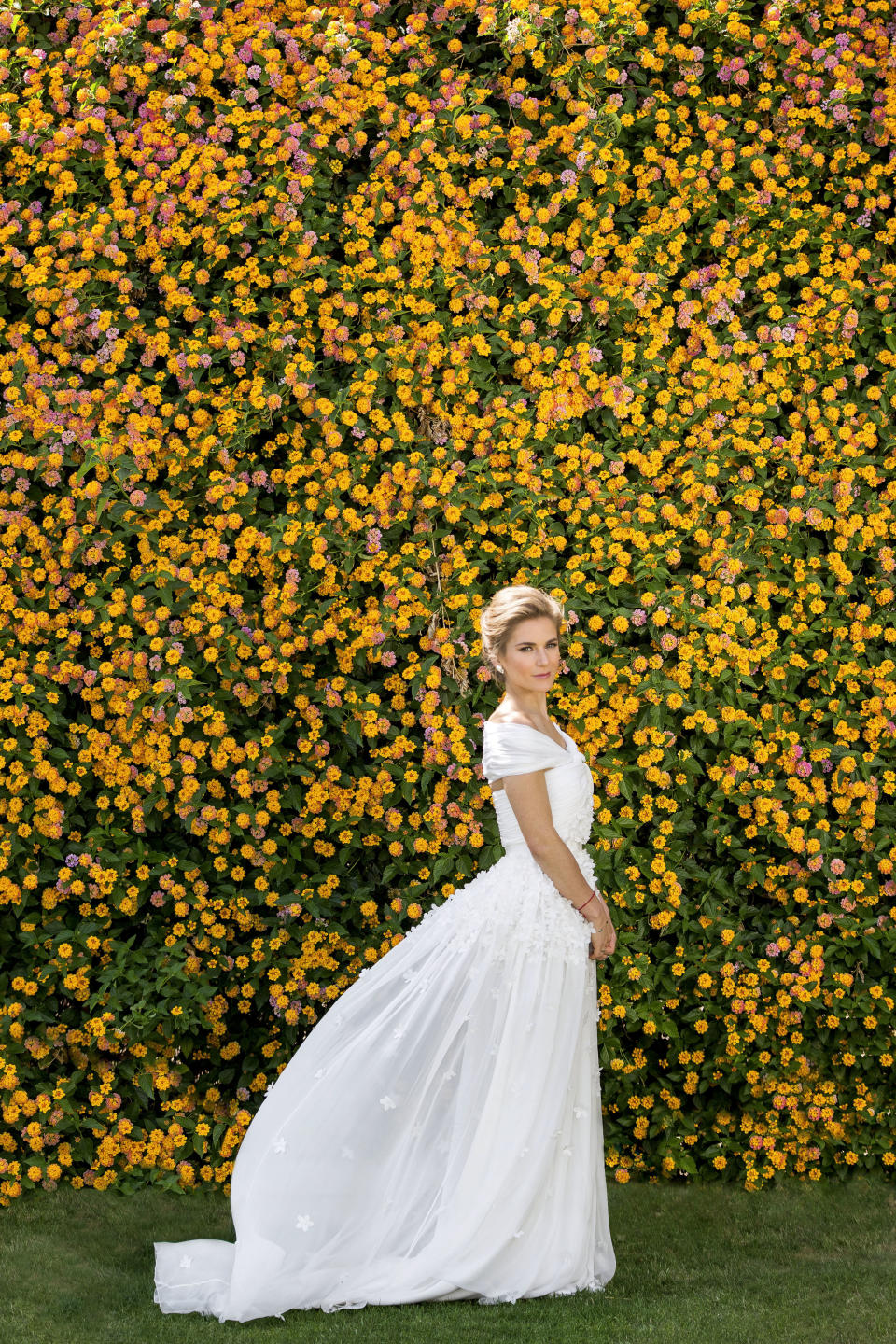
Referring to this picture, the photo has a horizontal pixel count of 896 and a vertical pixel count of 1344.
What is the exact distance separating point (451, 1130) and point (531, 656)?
1069 millimetres

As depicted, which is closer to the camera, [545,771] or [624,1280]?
[545,771]

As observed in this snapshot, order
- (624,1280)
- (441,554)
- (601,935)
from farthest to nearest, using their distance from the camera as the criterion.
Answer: (441,554) → (624,1280) → (601,935)

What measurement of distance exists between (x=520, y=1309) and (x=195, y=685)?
1891 millimetres

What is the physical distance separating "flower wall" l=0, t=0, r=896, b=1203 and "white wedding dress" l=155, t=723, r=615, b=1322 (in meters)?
0.78

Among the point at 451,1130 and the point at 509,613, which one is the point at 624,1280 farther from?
the point at 509,613

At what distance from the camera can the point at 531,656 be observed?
3.09 metres

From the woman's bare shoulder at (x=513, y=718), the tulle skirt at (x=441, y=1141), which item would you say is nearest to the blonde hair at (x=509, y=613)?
the woman's bare shoulder at (x=513, y=718)

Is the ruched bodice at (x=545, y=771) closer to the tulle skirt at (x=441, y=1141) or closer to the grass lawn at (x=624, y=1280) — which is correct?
the tulle skirt at (x=441, y=1141)

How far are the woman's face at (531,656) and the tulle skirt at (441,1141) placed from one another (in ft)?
1.38

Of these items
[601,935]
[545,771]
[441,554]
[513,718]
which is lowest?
[601,935]

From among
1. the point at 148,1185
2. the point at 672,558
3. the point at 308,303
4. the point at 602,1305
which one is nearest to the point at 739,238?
the point at 672,558

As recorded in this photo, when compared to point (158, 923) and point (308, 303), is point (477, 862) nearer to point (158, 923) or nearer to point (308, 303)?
point (158, 923)

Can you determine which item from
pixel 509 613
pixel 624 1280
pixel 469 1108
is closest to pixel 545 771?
pixel 509 613

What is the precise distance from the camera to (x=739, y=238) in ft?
13.7
